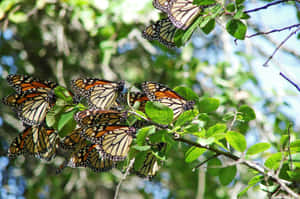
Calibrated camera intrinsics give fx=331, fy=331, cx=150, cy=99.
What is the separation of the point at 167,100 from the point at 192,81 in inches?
70.6

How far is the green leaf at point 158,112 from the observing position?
3.34ft

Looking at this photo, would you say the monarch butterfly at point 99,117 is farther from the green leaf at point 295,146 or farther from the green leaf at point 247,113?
the green leaf at point 295,146

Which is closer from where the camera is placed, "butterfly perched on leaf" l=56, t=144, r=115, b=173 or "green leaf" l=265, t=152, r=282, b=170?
"green leaf" l=265, t=152, r=282, b=170

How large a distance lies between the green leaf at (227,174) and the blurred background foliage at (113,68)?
74 cm

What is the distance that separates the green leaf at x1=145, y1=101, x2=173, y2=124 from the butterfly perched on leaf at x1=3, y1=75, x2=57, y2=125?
1.75 ft

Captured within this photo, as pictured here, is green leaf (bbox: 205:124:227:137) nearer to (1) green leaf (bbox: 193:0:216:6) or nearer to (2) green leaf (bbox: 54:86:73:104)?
(1) green leaf (bbox: 193:0:216:6)

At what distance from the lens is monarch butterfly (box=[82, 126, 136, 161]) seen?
1.22 m

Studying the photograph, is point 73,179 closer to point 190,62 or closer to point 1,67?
point 1,67

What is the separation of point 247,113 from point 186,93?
0.81ft

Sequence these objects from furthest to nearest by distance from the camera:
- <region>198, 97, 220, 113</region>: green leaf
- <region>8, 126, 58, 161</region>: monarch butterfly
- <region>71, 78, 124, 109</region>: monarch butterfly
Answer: <region>71, 78, 124, 109</region>: monarch butterfly, <region>8, 126, 58, 161</region>: monarch butterfly, <region>198, 97, 220, 113</region>: green leaf

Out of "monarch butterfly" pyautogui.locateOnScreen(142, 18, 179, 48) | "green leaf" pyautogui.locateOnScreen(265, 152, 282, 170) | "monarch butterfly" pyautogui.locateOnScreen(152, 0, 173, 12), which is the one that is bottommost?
"green leaf" pyautogui.locateOnScreen(265, 152, 282, 170)

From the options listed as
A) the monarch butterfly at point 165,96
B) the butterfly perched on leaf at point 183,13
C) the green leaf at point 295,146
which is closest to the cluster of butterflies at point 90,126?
the monarch butterfly at point 165,96

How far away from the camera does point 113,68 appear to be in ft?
14.0

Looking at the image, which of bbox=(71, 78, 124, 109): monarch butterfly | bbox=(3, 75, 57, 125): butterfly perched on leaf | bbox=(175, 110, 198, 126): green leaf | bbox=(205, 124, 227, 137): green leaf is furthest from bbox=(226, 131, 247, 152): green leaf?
bbox=(3, 75, 57, 125): butterfly perched on leaf
